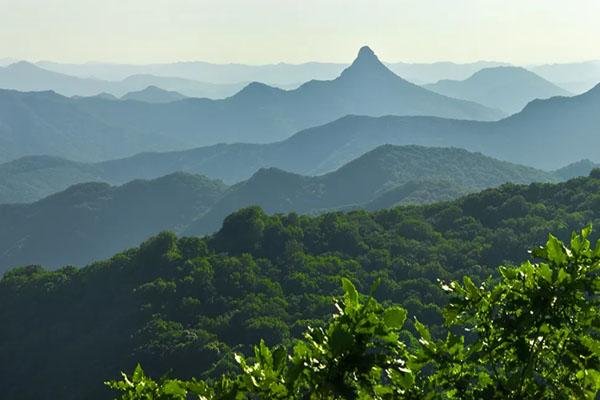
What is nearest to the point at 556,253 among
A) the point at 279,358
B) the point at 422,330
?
the point at 422,330

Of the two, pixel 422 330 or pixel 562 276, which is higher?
pixel 562 276

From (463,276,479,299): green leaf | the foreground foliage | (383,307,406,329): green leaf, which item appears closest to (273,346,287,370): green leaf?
the foreground foliage

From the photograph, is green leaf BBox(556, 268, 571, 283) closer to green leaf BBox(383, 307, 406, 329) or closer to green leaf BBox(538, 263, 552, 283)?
green leaf BBox(538, 263, 552, 283)

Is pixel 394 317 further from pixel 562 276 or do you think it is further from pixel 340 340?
pixel 562 276

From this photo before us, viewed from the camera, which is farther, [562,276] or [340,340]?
[562,276]

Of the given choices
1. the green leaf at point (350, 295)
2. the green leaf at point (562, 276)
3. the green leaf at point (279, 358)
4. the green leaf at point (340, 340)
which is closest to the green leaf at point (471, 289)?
the green leaf at point (562, 276)

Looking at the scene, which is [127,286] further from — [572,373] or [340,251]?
[572,373]

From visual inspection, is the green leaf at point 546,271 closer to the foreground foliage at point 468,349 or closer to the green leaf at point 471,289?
the foreground foliage at point 468,349

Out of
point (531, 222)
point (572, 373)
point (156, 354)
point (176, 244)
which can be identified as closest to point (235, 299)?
point (156, 354)
